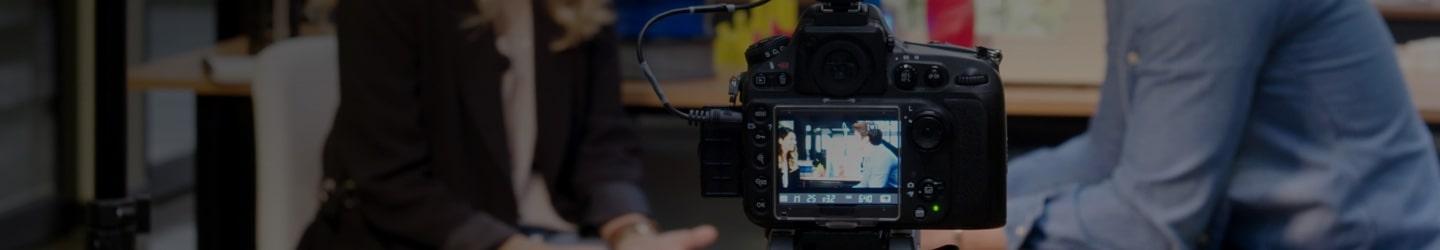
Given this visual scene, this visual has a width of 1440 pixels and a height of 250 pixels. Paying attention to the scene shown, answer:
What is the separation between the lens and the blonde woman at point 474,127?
78.5 inches

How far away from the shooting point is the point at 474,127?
80.2 inches

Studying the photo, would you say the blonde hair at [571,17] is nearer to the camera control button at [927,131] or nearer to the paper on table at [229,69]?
the paper on table at [229,69]

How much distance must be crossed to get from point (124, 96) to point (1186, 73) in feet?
4.29

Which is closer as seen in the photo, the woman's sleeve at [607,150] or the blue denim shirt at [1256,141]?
the blue denim shirt at [1256,141]

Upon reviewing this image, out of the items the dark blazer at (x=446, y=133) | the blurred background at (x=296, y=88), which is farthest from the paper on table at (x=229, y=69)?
the dark blazer at (x=446, y=133)

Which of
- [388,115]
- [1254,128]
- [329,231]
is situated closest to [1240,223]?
[1254,128]

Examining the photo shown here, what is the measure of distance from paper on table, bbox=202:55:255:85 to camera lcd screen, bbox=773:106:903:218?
102 centimetres

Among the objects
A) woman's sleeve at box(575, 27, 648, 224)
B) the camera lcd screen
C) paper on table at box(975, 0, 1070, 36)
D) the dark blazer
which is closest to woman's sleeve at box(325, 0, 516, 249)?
the dark blazer

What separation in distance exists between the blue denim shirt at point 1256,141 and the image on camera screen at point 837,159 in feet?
1.43

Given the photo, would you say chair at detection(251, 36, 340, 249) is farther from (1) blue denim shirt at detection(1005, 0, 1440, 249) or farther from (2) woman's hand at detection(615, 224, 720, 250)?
(1) blue denim shirt at detection(1005, 0, 1440, 249)

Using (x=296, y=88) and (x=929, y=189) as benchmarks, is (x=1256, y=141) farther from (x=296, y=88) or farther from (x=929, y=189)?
(x=296, y=88)

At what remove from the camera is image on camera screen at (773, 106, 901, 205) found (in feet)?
4.24

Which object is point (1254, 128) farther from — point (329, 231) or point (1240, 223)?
point (329, 231)

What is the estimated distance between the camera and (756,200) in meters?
1.32
